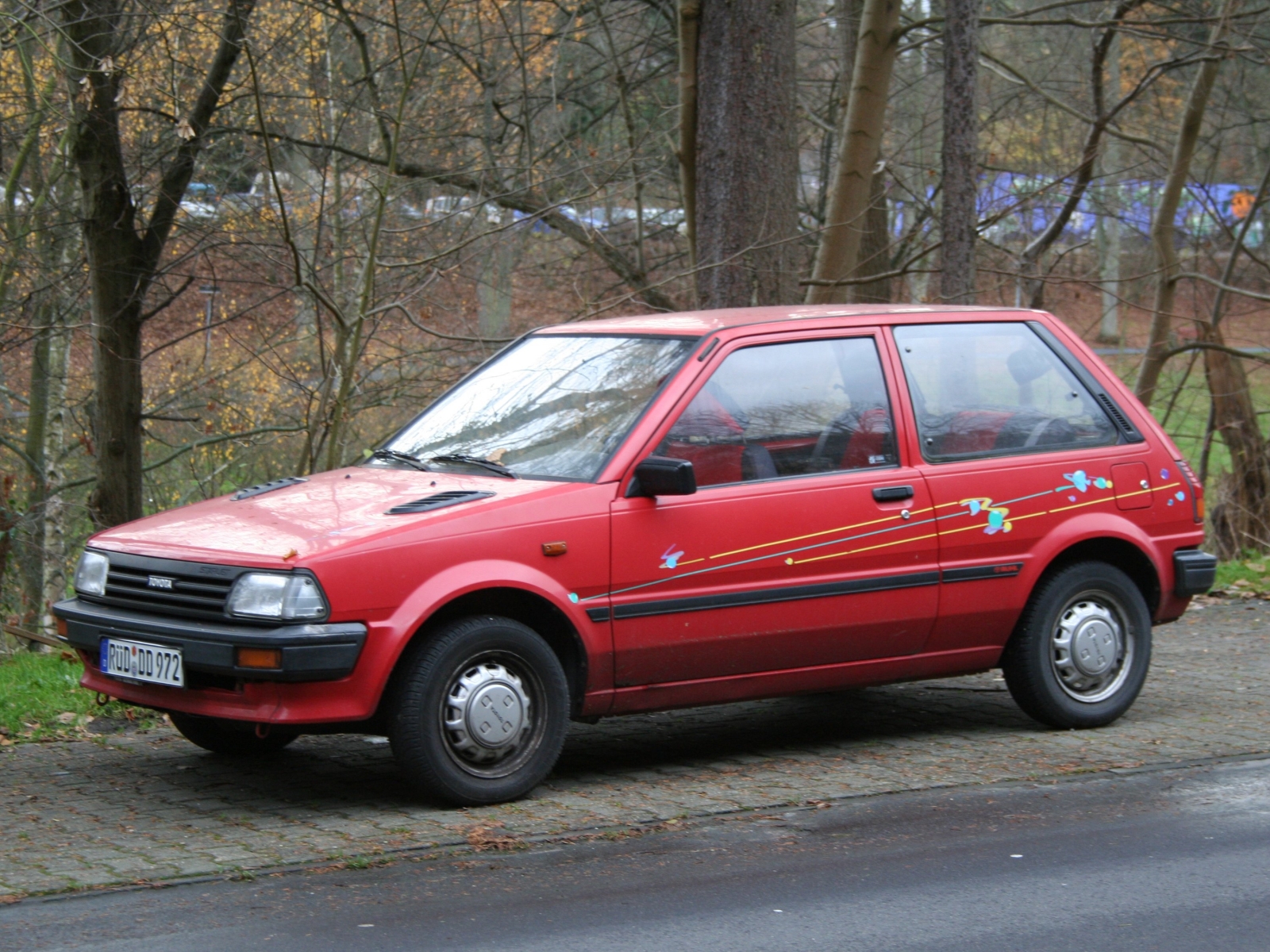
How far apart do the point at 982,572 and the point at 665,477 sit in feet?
5.42

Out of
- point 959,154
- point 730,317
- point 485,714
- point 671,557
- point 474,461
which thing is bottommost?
point 485,714

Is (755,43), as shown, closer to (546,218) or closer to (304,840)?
(546,218)

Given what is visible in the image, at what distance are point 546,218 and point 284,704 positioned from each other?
919 cm

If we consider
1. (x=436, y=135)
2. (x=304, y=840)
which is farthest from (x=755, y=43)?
(x=304, y=840)

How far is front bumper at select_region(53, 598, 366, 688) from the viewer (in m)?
5.18

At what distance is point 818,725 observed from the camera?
730 centimetres

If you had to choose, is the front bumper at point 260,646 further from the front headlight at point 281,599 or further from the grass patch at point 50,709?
the grass patch at point 50,709

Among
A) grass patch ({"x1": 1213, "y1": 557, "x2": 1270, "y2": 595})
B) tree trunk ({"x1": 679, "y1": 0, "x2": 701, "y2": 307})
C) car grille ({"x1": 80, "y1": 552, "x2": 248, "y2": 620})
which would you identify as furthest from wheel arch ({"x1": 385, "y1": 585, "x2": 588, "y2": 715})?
grass patch ({"x1": 1213, "y1": 557, "x2": 1270, "y2": 595})

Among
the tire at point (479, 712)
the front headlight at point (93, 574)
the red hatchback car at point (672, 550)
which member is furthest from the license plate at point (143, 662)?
the tire at point (479, 712)

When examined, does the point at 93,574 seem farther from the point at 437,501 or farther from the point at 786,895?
the point at 786,895

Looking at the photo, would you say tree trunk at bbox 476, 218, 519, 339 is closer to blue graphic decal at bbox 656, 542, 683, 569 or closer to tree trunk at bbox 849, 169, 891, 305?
tree trunk at bbox 849, 169, 891, 305

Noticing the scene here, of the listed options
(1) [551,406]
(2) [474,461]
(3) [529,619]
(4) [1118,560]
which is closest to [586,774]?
(3) [529,619]

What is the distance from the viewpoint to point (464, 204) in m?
12.9

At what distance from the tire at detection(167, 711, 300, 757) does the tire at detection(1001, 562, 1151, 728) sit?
3.14m
